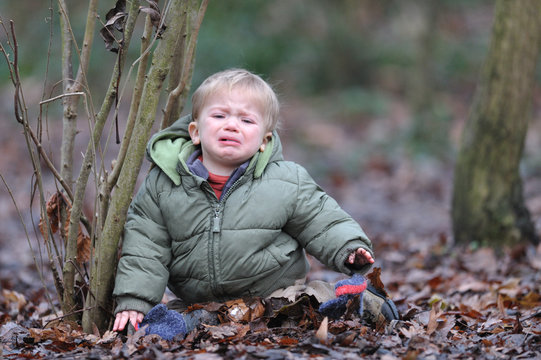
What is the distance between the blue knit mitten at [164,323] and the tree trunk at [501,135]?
3.21m

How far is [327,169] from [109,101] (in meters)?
7.53

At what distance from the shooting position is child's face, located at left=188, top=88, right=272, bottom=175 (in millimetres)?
3107

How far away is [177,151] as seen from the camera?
3201mm

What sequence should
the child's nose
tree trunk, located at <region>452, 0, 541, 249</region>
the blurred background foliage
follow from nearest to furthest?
1. the child's nose
2. tree trunk, located at <region>452, 0, 541, 249</region>
3. the blurred background foliage

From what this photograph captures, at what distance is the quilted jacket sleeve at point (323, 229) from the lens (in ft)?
9.93

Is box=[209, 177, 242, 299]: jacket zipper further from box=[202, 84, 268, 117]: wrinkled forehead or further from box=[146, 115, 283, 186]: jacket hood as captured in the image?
box=[202, 84, 268, 117]: wrinkled forehead

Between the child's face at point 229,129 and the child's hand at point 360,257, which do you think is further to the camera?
the child's face at point 229,129

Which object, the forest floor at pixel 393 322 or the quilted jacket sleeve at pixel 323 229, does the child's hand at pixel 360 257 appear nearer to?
the quilted jacket sleeve at pixel 323 229

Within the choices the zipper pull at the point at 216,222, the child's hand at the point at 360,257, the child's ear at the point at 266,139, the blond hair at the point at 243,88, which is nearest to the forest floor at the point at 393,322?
the child's hand at the point at 360,257

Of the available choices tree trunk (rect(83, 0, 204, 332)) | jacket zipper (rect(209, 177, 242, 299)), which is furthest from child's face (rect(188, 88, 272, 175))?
tree trunk (rect(83, 0, 204, 332))

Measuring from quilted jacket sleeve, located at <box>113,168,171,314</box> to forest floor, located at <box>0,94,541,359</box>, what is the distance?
20cm

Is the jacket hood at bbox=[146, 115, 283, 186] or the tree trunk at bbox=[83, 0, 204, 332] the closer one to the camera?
the tree trunk at bbox=[83, 0, 204, 332]

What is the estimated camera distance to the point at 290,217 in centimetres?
314

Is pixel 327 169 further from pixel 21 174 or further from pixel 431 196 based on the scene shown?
pixel 21 174
